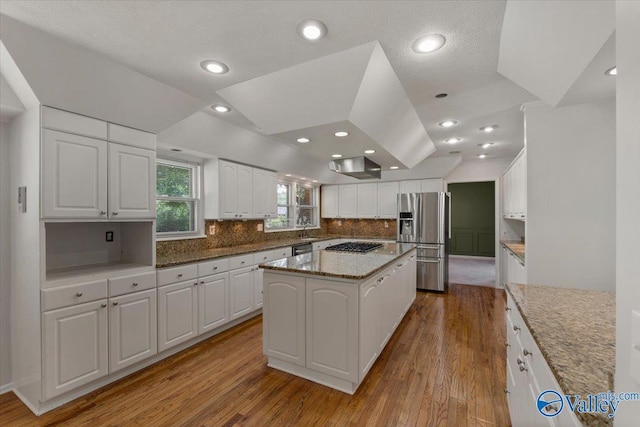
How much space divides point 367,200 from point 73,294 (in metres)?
5.32

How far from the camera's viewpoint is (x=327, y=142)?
3.16 meters

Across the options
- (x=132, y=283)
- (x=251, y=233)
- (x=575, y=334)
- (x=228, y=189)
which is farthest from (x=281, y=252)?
(x=575, y=334)

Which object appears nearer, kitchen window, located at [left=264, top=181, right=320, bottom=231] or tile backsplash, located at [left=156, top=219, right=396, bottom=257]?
tile backsplash, located at [left=156, top=219, right=396, bottom=257]

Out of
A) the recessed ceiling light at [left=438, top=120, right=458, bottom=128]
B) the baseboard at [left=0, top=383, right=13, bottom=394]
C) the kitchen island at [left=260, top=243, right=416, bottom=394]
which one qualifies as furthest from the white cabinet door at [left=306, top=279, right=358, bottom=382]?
the recessed ceiling light at [left=438, top=120, right=458, bottom=128]

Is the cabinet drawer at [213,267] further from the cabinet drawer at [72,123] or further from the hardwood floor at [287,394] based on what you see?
the cabinet drawer at [72,123]

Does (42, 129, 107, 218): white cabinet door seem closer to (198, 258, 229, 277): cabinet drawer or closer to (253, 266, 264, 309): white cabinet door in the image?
(198, 258, 229, 277): cabinet drawer

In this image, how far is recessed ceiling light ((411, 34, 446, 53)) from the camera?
188 centimetres

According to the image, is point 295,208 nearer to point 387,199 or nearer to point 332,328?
point 387,199

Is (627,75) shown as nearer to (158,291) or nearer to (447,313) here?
(158,291)

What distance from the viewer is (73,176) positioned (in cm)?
221

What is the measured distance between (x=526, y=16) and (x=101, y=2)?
2.44 m

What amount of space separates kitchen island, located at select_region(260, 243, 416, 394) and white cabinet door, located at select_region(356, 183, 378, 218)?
3576 millimetres

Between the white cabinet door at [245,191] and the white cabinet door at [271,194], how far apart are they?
0.39 m

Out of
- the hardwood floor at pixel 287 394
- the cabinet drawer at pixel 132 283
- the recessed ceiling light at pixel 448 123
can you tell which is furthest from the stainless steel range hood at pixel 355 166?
the cabinet drawer at pixel 132 283
